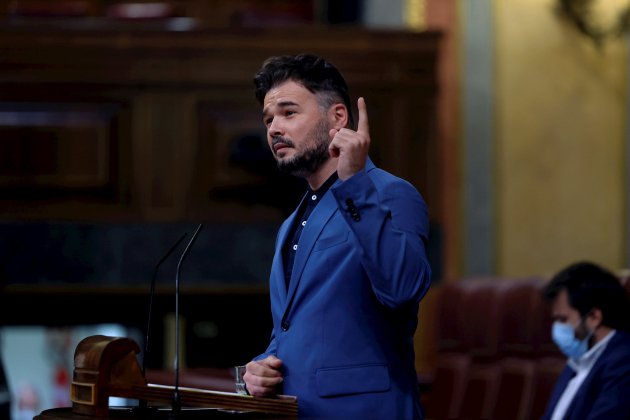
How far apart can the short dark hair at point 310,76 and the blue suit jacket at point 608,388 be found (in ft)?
5.33

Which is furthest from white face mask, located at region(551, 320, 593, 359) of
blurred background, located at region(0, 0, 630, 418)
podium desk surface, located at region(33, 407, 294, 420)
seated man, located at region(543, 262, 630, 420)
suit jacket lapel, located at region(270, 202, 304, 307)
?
podium desk surface, located at region(33, 407, 294, 420)

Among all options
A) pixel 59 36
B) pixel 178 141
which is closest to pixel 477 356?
pixel 178 141

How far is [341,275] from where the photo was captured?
1.88 metres

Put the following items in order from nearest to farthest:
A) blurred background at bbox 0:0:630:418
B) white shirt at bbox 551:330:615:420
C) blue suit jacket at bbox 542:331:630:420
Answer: blue suit jacket at bbox 542:331:630:420, white shirt at bbox 551:330:615:420, blurred background at bbox 0:0:630:418

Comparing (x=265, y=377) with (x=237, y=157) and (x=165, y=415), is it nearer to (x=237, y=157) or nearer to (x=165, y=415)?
(x=165, y=415)

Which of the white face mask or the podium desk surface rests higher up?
the podium desk surface

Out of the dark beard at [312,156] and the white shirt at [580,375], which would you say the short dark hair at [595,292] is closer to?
the white shirt at [580,375]

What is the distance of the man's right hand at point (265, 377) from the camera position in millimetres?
1892

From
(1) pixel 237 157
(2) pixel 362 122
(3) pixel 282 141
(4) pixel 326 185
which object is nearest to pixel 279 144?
(3) pixel 282 141

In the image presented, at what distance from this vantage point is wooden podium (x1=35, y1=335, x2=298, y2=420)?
5.69 feet

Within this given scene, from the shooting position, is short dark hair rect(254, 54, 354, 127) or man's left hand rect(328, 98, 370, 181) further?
short dark hair rect(254, 54, 354, 127)

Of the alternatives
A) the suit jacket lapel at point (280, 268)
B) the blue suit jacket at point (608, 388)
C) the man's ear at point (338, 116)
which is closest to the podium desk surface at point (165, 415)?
the suit jacket lapel at point (280, 268)

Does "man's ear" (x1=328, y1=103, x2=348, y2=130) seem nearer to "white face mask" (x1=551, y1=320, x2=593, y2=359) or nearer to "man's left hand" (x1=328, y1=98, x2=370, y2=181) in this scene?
"man's left hand" (x1=328, y1=98, x2=370, y2=181)

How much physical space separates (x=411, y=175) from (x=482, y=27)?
88 centimetres
